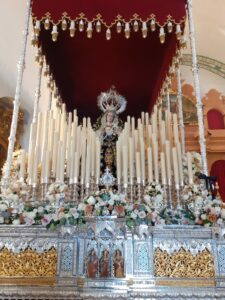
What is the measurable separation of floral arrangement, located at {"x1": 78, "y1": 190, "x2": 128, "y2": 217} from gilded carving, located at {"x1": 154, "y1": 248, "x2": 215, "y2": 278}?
19.5 inches

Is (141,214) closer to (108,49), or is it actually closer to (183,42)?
(183,42)

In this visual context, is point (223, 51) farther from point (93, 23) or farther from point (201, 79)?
point (93, 23)

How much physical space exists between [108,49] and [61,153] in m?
2.34

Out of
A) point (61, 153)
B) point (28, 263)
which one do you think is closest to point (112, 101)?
point (61, 153)

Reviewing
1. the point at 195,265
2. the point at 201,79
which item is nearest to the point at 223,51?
the point at 201,79

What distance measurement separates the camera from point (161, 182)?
4301 mm

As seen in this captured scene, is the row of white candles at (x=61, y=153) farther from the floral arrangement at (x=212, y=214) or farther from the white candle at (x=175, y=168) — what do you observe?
the floral arrangement at (x=212, y=214)

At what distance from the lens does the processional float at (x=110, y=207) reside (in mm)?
3299

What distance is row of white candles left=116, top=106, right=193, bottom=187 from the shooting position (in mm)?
4246

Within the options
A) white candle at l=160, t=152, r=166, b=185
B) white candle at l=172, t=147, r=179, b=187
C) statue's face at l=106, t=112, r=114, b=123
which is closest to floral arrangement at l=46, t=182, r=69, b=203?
white candle at l=160, t=152, r=166, b=185

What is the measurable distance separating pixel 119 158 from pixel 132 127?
0.55 meters

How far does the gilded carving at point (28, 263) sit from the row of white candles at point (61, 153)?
3.09 feet

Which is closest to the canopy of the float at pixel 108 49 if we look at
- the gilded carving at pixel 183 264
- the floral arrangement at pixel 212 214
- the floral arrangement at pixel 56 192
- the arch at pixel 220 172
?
the floral arrangement at pixel 56 192

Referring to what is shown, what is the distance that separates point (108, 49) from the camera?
19.4 ft
